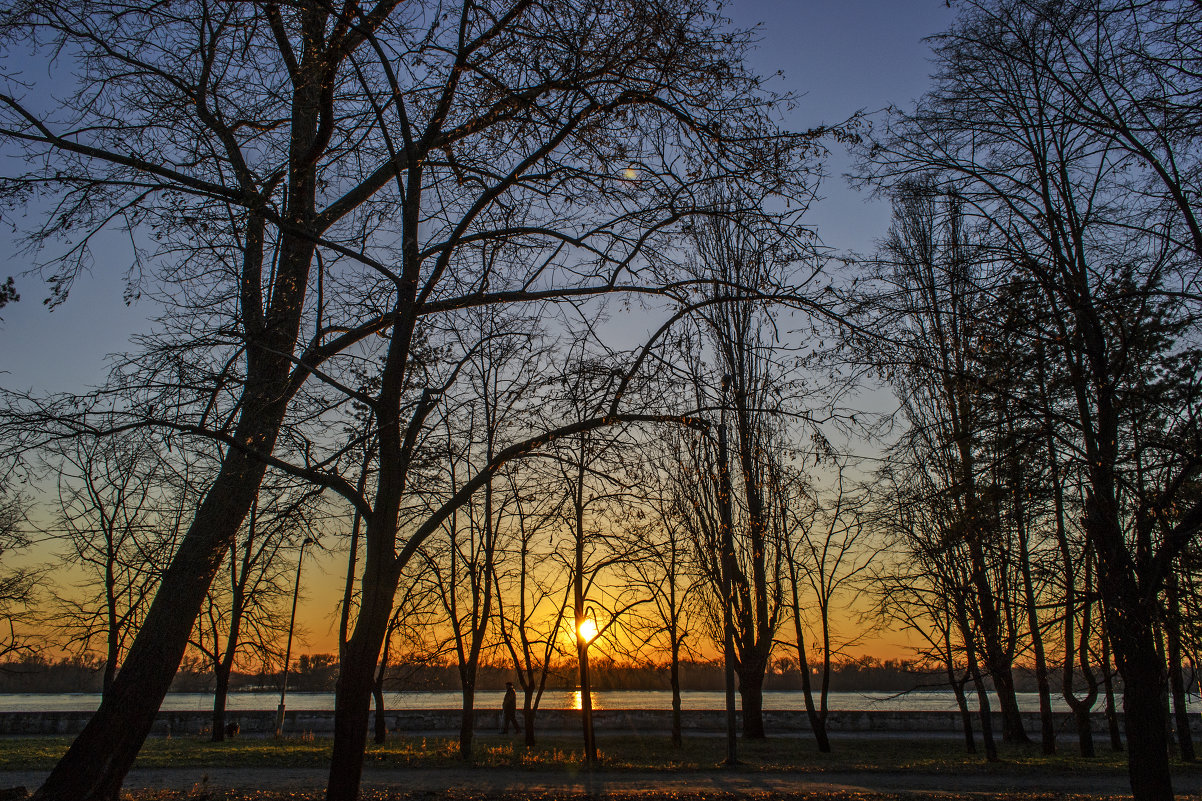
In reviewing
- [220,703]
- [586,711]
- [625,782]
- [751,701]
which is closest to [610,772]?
[586,711]

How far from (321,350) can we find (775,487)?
4149mm

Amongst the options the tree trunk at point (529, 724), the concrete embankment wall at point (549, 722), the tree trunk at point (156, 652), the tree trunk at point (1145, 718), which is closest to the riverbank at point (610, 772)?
the tree trunk at point (529, 724)

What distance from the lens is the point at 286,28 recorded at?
5.55m

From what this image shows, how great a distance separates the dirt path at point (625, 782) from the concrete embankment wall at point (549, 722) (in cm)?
1220

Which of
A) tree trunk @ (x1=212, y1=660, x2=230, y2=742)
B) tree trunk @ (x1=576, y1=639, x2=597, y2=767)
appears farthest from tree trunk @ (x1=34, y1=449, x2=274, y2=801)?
tree trunk @ (x1=212, y1=660, x2=230, y2=742)

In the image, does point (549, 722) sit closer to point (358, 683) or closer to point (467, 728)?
point (467, 728)

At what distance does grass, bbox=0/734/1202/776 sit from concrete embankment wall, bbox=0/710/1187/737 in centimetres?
494

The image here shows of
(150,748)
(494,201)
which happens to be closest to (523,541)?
(150,748)

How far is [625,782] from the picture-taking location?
476 inches

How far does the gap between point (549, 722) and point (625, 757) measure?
11.6 metres

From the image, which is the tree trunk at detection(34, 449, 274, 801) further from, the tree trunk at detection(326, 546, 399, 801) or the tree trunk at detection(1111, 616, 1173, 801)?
the tree trunk at detection(1111, 616, 1173, 801)

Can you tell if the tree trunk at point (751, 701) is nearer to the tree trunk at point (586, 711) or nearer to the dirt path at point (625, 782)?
the dirt path at point (625, 782)

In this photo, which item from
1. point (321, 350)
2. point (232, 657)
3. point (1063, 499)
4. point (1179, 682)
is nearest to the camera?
point (321, 350)

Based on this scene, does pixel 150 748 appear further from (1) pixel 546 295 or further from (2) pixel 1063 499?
(2) pixel 1063 499
